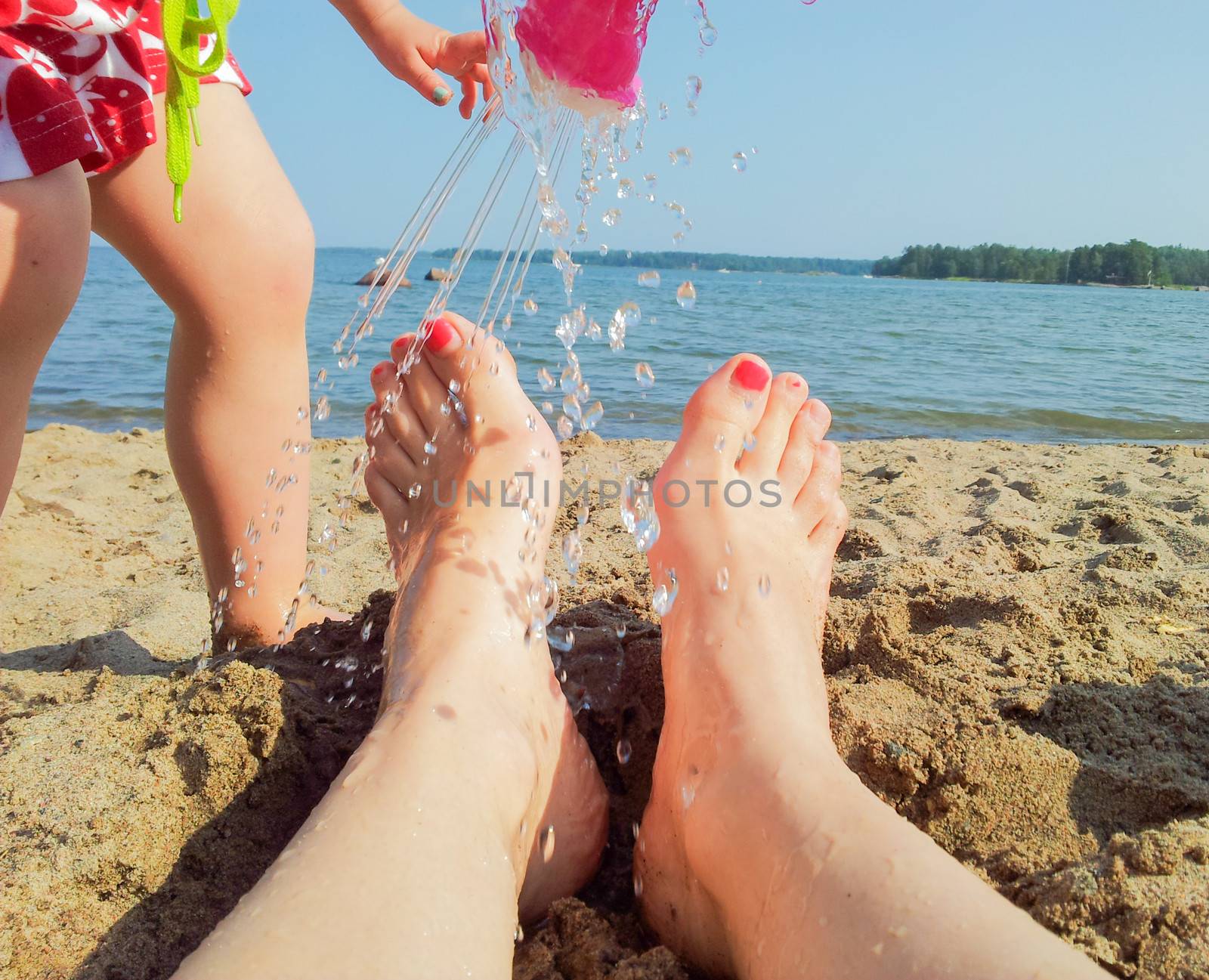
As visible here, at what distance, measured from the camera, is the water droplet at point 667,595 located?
1.50 meters

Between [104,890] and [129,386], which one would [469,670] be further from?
[129,386]

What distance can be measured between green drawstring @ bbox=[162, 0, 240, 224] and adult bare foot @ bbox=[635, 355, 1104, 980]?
970mm

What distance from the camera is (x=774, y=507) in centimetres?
178

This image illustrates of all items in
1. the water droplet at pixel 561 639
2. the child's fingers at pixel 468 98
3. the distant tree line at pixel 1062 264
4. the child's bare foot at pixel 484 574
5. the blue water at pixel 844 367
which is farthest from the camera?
the distant tree line at pixel 1062 264

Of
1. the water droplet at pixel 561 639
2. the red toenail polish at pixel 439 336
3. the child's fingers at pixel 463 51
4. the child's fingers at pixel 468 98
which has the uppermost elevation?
the child's fingers at pixel 463 51

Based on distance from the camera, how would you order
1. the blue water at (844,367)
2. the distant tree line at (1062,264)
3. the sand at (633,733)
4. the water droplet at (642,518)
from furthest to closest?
the distant tree line at (1062,264), the blue water at (844,367), the water droplet at (642,518), the sand at (633,733)

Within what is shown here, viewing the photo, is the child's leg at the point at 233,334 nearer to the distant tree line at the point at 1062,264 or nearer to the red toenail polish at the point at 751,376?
the red toenail polish at the point at 751,376

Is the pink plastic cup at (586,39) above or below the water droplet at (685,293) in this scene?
above

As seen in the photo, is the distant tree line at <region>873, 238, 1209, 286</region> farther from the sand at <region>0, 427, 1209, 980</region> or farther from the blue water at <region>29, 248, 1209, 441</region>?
the sand at <region>0, 427, 1209, 980</region>

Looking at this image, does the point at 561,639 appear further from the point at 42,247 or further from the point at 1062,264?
the point at 1062,264

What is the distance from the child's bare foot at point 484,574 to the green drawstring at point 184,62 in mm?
696

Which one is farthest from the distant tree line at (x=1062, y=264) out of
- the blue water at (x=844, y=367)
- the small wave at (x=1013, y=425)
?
the small wave at (x=1013, y=425)

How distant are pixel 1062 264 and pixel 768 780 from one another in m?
52.0

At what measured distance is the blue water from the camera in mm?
5449
